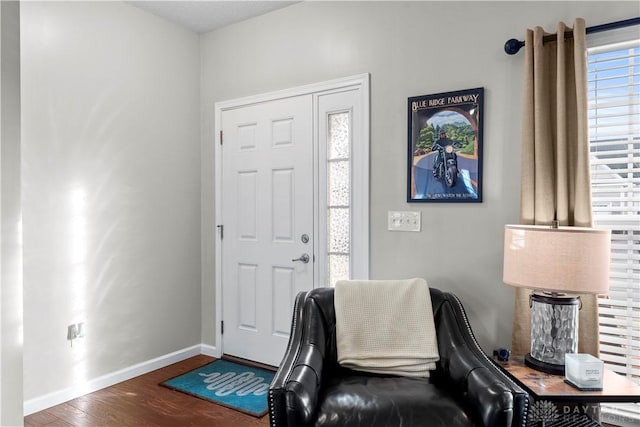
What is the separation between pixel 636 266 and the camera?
7.02 ft

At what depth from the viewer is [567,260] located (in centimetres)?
182

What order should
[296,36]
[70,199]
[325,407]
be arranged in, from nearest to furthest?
[325,407] < [70,199] < [296,36]

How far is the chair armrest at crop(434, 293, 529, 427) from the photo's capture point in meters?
1.57

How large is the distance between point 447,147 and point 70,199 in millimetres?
2398

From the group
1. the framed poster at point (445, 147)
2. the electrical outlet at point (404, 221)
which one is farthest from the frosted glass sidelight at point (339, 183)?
→ the framed poster at point (445, 147)

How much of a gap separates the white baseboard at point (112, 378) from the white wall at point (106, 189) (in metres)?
0.04

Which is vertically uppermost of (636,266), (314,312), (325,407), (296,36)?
(296,36)

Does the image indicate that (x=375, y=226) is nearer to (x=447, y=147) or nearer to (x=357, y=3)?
(x=447, y=147)

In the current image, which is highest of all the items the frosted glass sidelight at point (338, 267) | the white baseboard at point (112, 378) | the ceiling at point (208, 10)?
the ceiling at point (208, 10)

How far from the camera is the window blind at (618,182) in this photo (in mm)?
2133

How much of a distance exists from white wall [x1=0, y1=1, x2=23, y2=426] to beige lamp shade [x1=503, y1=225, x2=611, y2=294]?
1920 mm

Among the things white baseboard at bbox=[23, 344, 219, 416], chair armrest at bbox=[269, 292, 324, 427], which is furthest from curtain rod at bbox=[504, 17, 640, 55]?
white baseboard at bbox=[23, 344, 219, 416]

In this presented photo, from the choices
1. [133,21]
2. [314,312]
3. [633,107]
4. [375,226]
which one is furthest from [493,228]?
[133,21]

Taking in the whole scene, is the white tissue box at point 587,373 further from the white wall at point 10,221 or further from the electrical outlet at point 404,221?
the white wall at point 10,221
